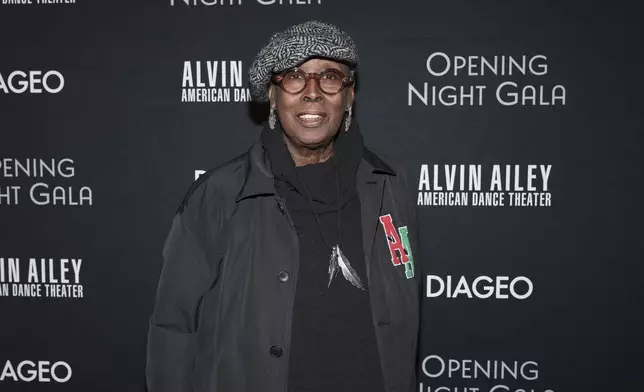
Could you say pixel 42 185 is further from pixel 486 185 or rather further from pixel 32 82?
pixel 486 185

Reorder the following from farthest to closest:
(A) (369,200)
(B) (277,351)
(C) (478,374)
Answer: (C) (478,374)
(A) (369,200)
(B) (277,351)

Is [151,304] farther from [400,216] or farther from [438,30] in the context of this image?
[438,30]

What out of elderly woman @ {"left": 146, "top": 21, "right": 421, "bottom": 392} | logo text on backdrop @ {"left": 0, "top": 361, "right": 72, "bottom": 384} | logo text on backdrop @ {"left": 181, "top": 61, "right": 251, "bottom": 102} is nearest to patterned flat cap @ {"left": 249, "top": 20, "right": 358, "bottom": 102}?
elderly woman @ {"left": 146, "top": 21, "right": 421, "bottom": 392}

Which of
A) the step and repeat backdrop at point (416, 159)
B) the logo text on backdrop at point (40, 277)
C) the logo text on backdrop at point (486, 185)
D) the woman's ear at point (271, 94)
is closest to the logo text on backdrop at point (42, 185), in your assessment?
the step and repeat backdrop at point (416, 159)

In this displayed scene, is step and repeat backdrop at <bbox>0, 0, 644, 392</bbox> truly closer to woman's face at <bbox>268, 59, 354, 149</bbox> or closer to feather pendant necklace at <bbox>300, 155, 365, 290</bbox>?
woman's face at <bbox>268, 59, 354, 149</bbox>

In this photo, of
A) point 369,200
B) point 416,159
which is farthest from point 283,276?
point 416,159

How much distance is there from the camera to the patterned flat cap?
1061 millimetres

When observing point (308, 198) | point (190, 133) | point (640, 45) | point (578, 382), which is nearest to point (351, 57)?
point (308, 198)

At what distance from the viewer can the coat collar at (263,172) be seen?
1117 millimetres

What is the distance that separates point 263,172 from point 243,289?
251mm

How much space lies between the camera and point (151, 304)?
1734 millimetres

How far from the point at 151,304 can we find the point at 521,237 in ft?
4.00

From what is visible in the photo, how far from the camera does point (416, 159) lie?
168 centimetres

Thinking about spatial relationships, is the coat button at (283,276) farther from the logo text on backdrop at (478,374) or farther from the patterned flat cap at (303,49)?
the logo text on backdrop at (478,374)
